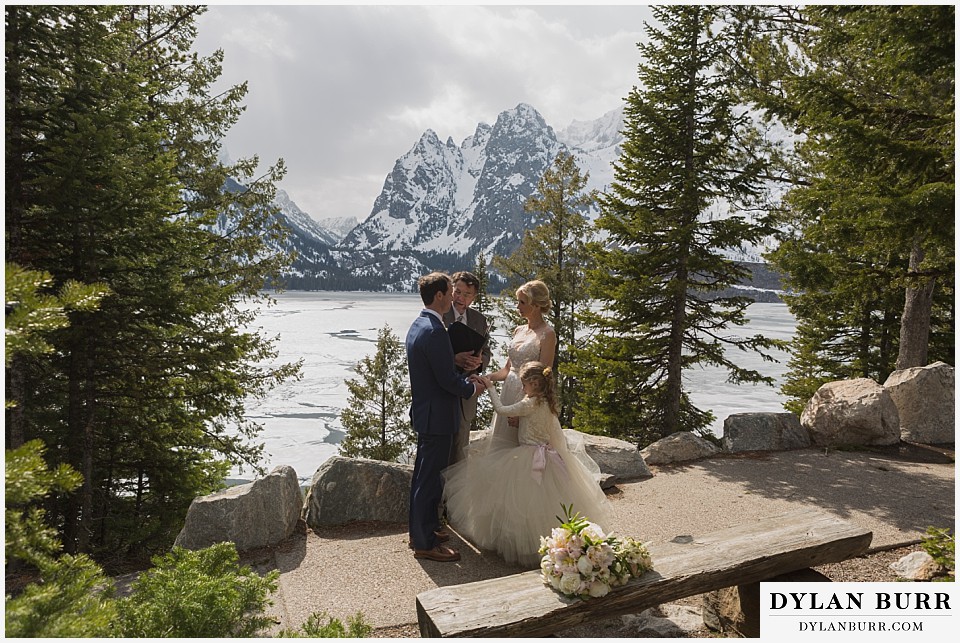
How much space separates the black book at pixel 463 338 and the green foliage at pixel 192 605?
7.56 ft

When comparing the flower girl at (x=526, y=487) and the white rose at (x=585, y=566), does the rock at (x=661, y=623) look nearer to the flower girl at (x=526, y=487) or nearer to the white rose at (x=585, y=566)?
the flower girl at (x=526, y=487)

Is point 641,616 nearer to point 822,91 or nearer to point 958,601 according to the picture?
point 958,601

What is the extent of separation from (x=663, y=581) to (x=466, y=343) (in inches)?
95.9

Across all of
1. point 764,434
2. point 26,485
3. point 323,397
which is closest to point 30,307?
point 26,485

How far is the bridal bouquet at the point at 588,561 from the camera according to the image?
9.88ft

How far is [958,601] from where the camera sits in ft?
10.1

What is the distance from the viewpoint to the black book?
477cm

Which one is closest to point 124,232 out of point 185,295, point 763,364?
point 185,295

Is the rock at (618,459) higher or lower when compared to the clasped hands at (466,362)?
lower

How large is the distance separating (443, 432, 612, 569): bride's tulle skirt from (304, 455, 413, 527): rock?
1252 millimetres

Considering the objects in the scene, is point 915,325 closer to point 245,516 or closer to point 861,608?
point 861,608

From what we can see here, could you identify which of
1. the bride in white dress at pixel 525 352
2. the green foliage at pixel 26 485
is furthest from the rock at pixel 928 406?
Answer: the green foliage at pixel 26 485

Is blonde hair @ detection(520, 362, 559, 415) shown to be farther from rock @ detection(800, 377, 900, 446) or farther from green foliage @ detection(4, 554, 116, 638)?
rock @ detection(800, 377, 900, 446)

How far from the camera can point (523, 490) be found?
14.2 feet
